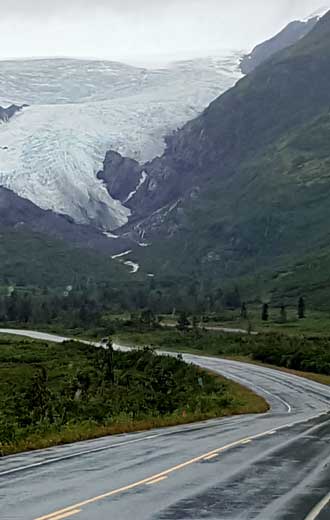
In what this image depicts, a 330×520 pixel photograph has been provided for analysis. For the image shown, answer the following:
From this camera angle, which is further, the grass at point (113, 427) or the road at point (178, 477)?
the grass at point (113, 427)

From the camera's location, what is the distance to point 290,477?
18.3 m

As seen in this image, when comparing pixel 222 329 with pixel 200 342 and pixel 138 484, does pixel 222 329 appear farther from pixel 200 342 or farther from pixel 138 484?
pixel 138 484

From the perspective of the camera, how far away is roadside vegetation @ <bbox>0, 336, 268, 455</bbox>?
91.3 feet

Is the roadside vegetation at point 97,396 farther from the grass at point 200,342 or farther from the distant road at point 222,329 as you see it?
the distant road at point 222,329

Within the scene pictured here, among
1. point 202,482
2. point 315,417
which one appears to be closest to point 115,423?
point 315,417

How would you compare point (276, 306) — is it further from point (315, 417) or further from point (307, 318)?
point (315, 417)

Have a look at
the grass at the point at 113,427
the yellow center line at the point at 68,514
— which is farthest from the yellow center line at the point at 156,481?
the grass at the point at 113,427

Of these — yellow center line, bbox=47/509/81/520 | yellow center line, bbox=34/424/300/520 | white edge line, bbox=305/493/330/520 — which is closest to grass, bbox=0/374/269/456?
yellow center line, bbox=34/424/300/520

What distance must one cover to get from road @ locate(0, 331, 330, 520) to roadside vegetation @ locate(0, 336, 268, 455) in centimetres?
181

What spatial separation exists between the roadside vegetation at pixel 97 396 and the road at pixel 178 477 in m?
1.81

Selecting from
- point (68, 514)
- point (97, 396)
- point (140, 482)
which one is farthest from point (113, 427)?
point (68, 514)

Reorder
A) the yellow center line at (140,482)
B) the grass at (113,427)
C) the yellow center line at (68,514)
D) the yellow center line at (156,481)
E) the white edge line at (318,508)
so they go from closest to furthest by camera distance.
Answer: the yellow center line at (68,514)
the yellow center line at (140,482)
the white edge line at (318,508)
the yellow center line at (156,481)
the grass at (113,427)

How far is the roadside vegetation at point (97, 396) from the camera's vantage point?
2783 centimetres

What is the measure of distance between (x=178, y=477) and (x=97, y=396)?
76.6 feet
